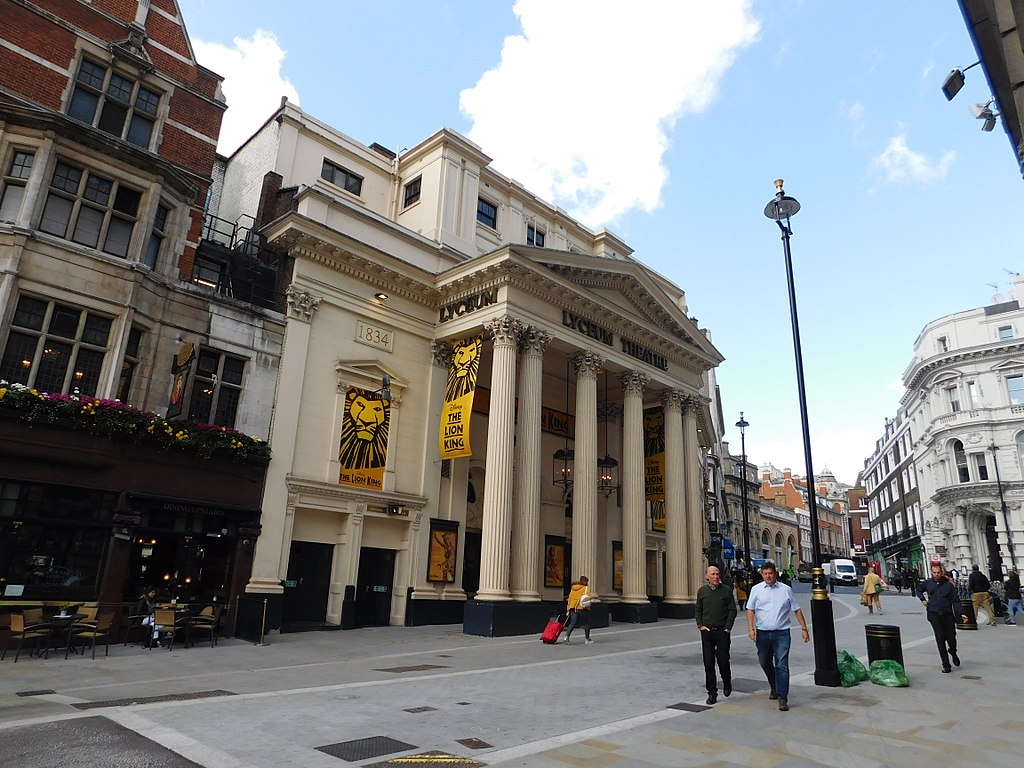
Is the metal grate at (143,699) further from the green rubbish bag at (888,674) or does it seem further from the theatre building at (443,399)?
the green rubbish bag at (888,674)

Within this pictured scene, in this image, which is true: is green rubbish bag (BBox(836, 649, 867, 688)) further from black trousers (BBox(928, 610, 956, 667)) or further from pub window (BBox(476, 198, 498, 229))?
pub window (BBox(476, 198, 498, 229))

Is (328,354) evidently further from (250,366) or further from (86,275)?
(86,275)

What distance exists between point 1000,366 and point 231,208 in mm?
58189

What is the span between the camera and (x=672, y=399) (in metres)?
28.6

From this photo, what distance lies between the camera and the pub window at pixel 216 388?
1788 centimetres

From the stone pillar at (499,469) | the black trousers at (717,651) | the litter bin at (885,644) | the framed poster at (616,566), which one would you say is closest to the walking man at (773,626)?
the black trousers at (717,651)

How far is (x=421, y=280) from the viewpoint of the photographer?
23078 mm

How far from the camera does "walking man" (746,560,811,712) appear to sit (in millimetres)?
8367

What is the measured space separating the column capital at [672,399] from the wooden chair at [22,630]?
22982 millimetres

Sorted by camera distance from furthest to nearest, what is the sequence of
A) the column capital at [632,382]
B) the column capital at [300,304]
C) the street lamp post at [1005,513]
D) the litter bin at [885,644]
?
1. the street lamp post at [1005,513]
2. the column capital at [632,382]
3. the column capital at [300,304]
4. the litter bin at [885,644]

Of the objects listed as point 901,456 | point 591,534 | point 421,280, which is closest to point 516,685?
point 591,534

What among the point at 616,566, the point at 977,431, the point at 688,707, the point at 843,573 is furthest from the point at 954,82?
the point at 843,573

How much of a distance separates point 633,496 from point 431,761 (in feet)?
65.7

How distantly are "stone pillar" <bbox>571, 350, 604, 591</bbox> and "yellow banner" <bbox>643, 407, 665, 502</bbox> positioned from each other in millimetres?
5917
